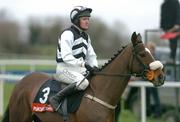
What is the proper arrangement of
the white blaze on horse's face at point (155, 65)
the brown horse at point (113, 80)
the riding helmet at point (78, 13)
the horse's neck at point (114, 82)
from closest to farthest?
the white blaze on horse's face at point (155, 65)
the brown horse at point (113, 80)
the horse's neck at point (114, 82)
the riding helmet at point (78, 13)

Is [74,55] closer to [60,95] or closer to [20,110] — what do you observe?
[60,95]

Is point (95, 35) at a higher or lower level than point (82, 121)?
lower

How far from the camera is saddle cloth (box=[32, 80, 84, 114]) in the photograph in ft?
32.5

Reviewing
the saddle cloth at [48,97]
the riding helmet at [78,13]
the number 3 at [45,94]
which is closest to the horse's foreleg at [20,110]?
the saddle cloth at [48,97]

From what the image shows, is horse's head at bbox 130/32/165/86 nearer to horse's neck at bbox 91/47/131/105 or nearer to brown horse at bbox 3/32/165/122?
brown horse at bbox 3/32/165/122

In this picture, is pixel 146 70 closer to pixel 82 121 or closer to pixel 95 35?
pixel 82 121

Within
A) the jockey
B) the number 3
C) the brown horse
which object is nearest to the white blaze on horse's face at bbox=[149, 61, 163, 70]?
the brown horse

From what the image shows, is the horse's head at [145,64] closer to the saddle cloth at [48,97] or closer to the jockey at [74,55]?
the jockey at [74,55]

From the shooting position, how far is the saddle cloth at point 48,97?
32.5ft

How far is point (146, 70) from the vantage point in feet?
31.4

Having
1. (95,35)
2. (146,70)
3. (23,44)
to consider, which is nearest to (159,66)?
(146,70)

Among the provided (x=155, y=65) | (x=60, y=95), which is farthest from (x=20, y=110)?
(x=155, y=65)

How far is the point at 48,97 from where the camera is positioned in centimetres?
1033

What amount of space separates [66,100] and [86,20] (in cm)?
129
